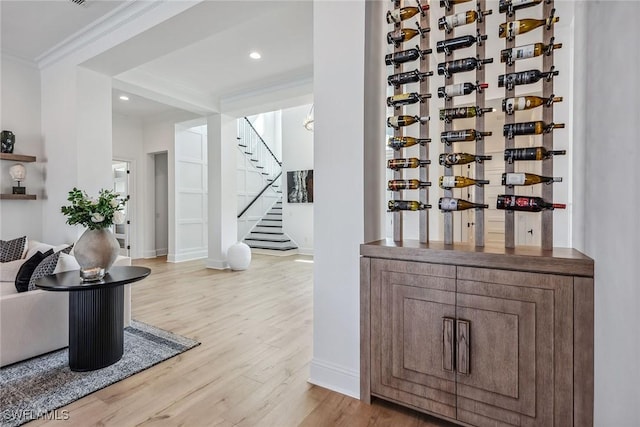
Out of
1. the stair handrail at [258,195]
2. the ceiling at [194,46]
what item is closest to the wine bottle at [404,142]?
the ceiling at [194,46]

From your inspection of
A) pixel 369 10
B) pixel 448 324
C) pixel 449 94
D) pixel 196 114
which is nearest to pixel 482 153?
pixel 449 94

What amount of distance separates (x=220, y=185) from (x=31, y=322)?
402 cm

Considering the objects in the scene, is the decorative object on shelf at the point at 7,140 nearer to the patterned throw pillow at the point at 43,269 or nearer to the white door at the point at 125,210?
the patterned throw pillow at the point at 43,269

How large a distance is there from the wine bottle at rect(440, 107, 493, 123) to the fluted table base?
2590 millimetres

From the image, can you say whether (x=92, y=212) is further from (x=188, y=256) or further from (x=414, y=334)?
(x=188, y=256)

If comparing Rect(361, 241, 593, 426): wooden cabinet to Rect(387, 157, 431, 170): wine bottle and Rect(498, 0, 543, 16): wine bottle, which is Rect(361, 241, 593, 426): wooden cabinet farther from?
Rect(498, 0, 543, 16): wine bottle

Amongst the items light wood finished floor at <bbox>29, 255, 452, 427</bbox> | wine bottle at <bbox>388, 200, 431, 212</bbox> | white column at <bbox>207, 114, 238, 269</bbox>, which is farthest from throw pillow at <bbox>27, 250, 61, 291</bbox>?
white column at <bbox>207, 114, 238, 269</bbox>

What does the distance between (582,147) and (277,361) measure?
2.33m

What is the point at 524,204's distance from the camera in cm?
167

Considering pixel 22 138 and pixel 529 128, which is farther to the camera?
pixel 22 138

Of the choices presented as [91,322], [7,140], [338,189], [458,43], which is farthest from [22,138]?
[458,43]

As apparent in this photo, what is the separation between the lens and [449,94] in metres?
1.88

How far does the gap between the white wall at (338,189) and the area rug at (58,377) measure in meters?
1.30

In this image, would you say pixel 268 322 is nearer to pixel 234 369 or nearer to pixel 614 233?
pixel 234 369
